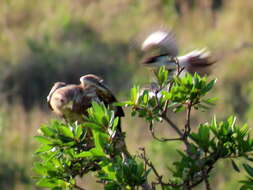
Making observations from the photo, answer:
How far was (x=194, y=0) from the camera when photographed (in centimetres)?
1269

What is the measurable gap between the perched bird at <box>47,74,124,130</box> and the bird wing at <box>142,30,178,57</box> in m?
0.83

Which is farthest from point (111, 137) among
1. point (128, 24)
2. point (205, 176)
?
point (128, 24)

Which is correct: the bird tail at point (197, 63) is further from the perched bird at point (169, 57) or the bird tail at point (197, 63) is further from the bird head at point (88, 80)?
the bird head at point (88, 80)

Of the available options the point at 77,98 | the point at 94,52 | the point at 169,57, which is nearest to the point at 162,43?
the point at 169,57

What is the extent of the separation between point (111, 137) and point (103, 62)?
9.26 m

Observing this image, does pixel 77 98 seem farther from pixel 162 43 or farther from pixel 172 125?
pixel 172 125

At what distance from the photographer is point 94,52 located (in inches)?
467

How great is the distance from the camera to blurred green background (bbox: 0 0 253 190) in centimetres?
887

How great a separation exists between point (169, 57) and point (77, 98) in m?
1.10

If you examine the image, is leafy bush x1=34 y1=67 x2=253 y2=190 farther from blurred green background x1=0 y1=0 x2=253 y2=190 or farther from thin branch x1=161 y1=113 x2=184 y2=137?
blurred green background x1=0 y1=0 x2=253 y2=190

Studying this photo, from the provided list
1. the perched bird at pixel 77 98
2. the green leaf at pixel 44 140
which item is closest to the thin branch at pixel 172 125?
the green leaf at pixel 44 140

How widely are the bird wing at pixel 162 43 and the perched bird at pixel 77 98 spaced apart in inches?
32.8

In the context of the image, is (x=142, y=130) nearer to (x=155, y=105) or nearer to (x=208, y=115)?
(x=208, y=115)

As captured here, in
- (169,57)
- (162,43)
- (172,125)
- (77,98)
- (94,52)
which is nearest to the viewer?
(172,125)
